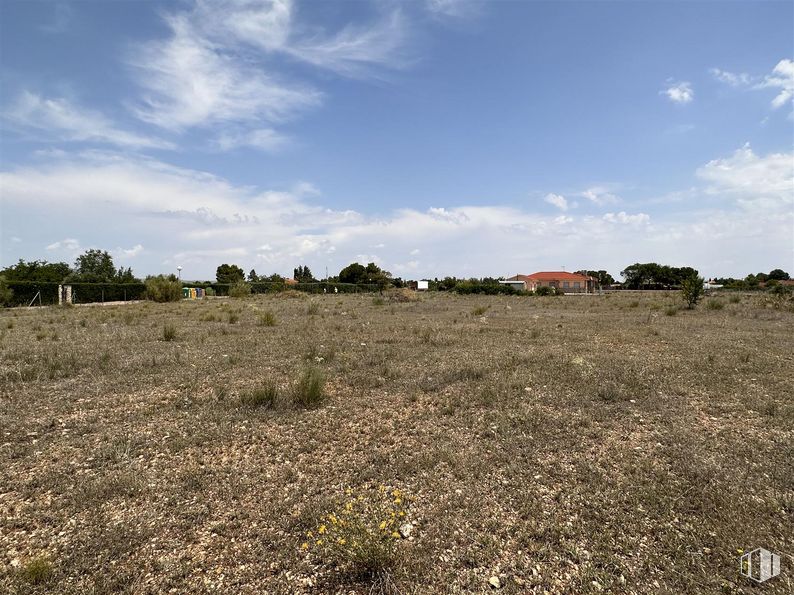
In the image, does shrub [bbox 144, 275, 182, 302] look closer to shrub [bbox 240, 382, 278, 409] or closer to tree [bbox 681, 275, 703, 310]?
shrub [bbox 240, 382, 278, 409]

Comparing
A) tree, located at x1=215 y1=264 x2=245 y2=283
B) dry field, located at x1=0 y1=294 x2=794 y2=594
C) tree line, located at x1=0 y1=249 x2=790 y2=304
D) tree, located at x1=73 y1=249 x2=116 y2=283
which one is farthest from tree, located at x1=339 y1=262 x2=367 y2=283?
dry field, located at x1=0 y1=294 x2=794 y2=594

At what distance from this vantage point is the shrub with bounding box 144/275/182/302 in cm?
3612

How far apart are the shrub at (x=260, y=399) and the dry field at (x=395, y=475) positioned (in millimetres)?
36

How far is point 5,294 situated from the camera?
29609 millimetres

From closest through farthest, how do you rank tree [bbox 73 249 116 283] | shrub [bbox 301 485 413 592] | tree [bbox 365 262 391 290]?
shrub [bbox 301 485 413 592]
tree [bbox 73 249 116 283]
tree [bbox 365 262 391 290]

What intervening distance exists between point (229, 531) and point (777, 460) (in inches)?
233

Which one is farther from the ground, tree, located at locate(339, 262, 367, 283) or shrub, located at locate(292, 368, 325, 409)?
tree, located at locate(339, 262, 367, 283)

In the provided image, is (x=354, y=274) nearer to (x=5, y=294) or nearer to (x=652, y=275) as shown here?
(x=5, y=294)

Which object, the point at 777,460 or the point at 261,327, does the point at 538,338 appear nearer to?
the point at 777,460

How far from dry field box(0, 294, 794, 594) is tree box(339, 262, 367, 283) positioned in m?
70.8

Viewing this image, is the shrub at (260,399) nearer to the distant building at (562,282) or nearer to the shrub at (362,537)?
the shrub at (362,537)

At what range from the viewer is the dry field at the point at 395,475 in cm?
310

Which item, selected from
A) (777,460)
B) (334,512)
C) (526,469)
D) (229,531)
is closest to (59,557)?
(229,531)

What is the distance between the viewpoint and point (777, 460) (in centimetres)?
470
